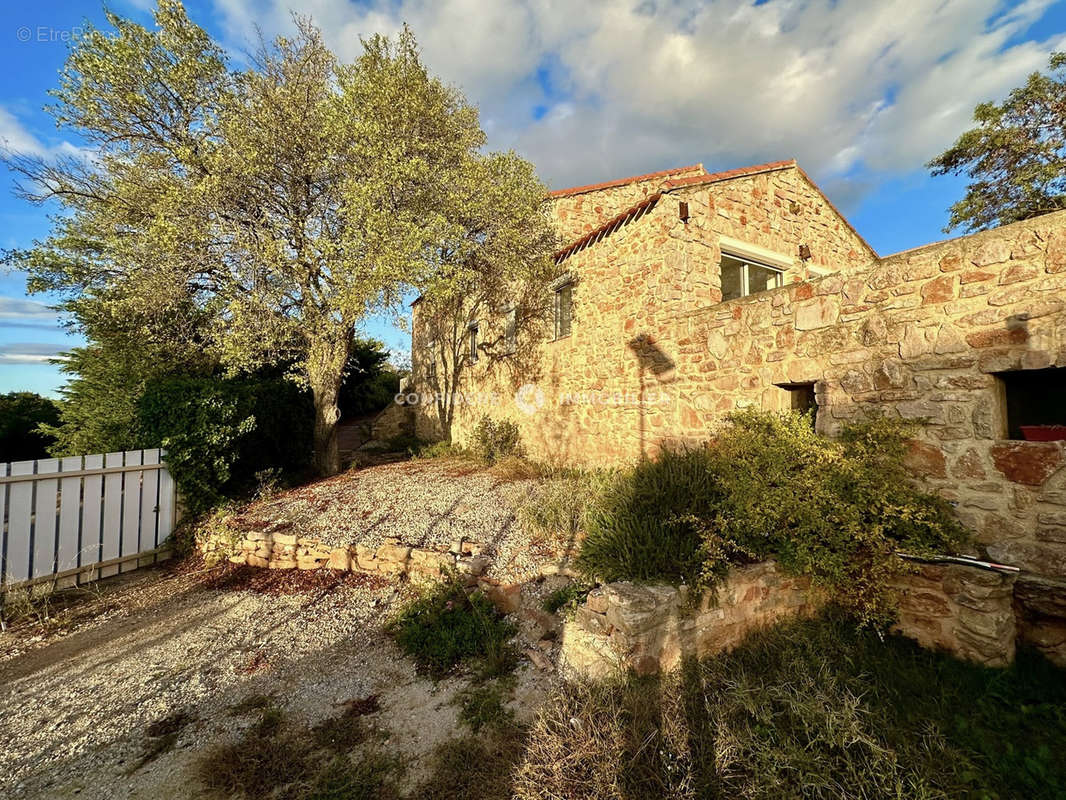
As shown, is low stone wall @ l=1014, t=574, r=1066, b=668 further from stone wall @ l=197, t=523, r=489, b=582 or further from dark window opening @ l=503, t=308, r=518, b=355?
dark window opening @ l=503, t=308, r=518, b=355

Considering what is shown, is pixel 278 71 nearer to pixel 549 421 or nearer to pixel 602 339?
pixel 602 339

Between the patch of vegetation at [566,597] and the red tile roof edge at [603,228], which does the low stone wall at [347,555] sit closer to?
the patch of vegetation at [566,597]

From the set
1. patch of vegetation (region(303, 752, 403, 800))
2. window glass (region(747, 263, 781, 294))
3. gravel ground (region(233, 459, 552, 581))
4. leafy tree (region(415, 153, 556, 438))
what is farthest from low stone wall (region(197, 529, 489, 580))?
window glass (region(747, 263, 781, 294))

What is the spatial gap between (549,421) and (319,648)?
6196mm

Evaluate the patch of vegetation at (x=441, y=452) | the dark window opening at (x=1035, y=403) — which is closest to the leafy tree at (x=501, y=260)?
the patch of vegetation at (x=441, y=452)

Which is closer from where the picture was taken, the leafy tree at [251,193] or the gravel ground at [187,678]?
the gravel ground at [187,678]

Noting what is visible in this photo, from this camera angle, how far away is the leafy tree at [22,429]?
10078 mm

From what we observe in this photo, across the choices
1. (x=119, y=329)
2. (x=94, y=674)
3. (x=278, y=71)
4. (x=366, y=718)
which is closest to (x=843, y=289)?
(x=366, y=718)

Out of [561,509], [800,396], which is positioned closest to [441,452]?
[561,509]

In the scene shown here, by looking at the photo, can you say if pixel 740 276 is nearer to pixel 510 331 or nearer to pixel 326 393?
pixel 510 331

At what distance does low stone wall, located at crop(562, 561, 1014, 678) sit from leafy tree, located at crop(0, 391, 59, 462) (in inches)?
515

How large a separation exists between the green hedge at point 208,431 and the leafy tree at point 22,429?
21.8ft

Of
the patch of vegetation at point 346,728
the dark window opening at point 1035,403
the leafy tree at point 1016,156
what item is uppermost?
the leafy tree at point 1016,156

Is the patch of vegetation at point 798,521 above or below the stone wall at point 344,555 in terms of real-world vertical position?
above
